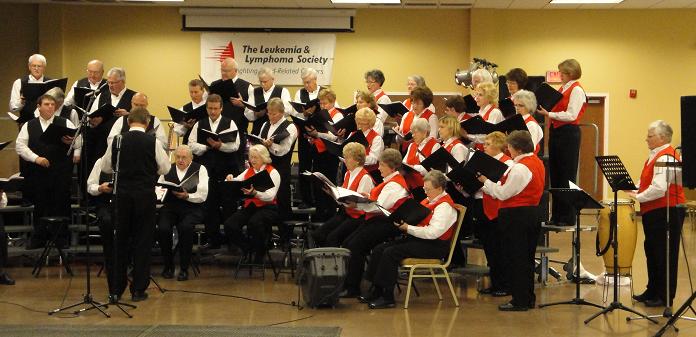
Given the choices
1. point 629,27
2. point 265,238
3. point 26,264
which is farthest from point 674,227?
point 629,27

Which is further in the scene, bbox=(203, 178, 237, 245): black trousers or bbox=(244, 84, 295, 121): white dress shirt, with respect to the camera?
bbox=(244, 84, 295, 121): white dress shirt

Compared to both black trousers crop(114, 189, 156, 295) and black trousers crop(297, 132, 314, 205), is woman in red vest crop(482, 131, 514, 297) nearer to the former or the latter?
black trousers crop(297, 132, 314, 205)

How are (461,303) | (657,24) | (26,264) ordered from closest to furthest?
(461,303)
(26,264)
(657,24)

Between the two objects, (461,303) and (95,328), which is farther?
(461,303)

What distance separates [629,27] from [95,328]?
37.8 ft

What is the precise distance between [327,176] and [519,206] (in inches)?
119

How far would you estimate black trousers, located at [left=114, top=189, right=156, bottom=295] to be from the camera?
7531 mm

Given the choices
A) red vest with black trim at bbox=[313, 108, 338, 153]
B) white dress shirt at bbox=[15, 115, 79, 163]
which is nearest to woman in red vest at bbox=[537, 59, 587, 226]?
red vest with black trim at bbox=[313, 108, 338, 153]

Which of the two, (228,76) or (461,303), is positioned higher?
(228,76)

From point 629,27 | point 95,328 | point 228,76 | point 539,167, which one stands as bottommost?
point 95,328

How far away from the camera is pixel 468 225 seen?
29.0ft

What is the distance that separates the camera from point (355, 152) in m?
8.24

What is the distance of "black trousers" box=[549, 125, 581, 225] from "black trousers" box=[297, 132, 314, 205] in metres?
2.54

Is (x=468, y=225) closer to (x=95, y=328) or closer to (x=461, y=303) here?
(x=461, y=303)
